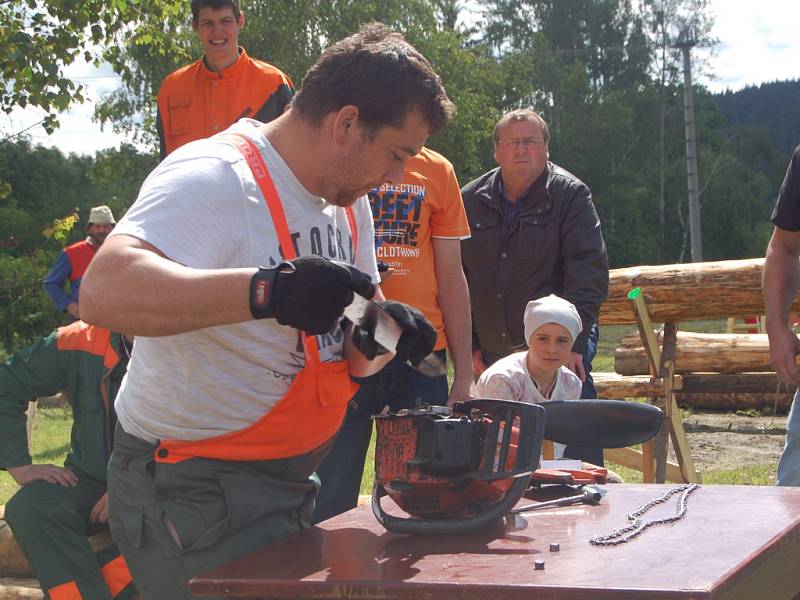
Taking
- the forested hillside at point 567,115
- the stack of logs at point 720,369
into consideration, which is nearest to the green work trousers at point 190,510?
the stack of logs at point 720,369

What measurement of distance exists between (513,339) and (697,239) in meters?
A: 25.7

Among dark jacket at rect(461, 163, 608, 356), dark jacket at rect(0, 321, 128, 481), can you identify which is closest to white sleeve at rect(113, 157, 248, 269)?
dark jacket at rect(0, 321, 128, 481)

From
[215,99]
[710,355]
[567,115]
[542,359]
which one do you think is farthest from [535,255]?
[567,115]

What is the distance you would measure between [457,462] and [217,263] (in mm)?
581

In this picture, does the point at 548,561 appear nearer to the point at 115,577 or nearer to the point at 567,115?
the point at 115,577

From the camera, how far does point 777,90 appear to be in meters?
62.7

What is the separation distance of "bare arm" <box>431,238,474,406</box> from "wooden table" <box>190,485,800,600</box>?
155 centimetres

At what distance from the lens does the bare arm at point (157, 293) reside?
1.75 metres

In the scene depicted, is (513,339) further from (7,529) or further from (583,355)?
(7,529)

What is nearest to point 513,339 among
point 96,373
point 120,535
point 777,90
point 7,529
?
point 96,373

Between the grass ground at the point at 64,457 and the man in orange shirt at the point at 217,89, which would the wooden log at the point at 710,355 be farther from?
the man in orange shirt at the point at 217,89

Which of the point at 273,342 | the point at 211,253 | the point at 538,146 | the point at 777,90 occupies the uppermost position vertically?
the point at 777,90

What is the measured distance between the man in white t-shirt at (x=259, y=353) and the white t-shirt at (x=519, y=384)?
2189mm

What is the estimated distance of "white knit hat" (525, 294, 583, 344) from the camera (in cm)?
450
